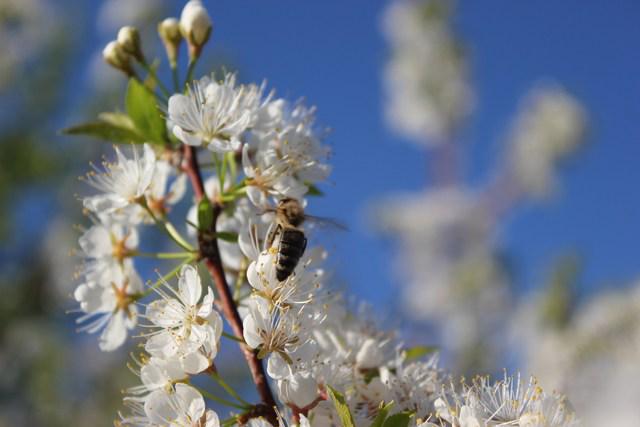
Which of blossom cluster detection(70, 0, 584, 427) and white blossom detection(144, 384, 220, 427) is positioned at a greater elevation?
blossom cluster detection(70, 0, 584, 427)

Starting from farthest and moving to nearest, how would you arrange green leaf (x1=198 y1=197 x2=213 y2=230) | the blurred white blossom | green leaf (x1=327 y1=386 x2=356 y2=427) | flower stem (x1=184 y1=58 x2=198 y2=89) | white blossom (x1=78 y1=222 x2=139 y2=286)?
the blurred white blossom → white blossom (x1=78 y1=222 x2=139 y2=286) → flower stem (x1=184 y1=58 x2=198 y2=89) → green leaf (x1=198 y1=197 x2=213 y2=230) → green leaf (x1=327 y1=386 x2=356 y2=427)

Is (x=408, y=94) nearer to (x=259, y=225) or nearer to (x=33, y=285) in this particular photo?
→ (x=33, y=285)

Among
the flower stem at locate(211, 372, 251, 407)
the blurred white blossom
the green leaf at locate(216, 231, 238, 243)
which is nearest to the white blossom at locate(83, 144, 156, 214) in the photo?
the green leaf at locate(216, 231, 238, 243)

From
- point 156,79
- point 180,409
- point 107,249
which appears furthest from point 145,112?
point 180,409

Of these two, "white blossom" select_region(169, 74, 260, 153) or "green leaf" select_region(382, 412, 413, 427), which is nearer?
"green leaf" select_region(382, 412, 413, 427)

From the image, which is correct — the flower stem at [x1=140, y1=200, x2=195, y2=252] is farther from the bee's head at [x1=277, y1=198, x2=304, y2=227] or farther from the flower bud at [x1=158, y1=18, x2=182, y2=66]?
the flower bud at [x1=158, y1=18, x2=182, y2=66]

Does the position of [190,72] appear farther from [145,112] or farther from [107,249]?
[107,249]

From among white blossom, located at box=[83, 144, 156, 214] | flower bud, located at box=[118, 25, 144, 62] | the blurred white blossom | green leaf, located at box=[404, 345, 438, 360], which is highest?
the blurred white blossom

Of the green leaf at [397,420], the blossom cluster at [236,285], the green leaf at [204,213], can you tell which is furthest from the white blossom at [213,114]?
the green leaf at [397,420]
